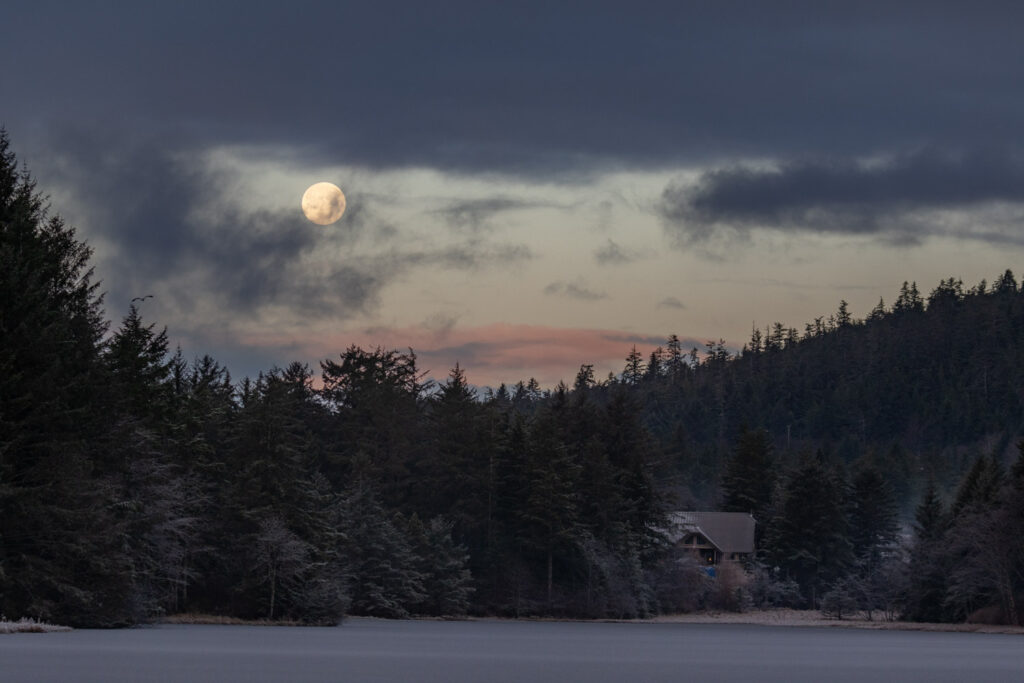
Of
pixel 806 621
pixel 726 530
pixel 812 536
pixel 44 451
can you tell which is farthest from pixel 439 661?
pixel 726 530

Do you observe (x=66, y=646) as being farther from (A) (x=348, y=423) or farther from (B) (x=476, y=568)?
(A) (x=348, y=423)

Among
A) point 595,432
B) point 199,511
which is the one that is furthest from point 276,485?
point 595,432

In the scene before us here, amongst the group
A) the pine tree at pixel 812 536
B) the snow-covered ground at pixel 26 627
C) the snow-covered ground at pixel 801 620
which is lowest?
the snow-covered ground at pixel 801 620

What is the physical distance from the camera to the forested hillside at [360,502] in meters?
55.6

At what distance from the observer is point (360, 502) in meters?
107

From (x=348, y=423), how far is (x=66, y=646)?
294ft

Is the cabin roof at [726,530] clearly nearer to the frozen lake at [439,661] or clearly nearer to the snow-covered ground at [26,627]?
the frozen lake at [439,661]

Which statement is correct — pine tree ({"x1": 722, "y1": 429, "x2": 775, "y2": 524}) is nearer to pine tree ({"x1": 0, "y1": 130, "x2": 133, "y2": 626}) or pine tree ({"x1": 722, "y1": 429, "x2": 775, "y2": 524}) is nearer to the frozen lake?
the frozen lake

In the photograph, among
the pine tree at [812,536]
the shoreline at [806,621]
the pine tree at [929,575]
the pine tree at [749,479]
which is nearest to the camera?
the shoreline at [806,621]

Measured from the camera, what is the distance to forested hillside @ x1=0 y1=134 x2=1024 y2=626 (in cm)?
5556

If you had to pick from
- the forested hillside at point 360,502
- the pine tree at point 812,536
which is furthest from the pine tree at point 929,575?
the pine tree at point 812,536

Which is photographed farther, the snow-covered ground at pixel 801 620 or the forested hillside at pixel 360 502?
the snow-covered ground at pixel 801 620

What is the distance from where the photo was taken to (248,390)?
326ft

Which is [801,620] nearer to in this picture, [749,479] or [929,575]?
[929,575]
